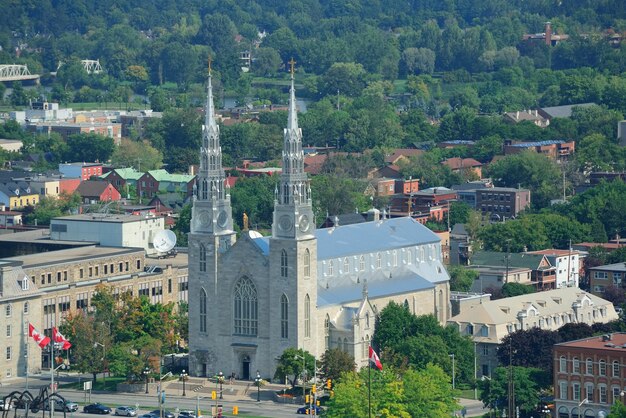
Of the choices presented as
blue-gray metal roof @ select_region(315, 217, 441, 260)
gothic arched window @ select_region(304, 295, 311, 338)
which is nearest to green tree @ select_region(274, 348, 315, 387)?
gothic arched window @ select_region(304, 295, 311, 338)

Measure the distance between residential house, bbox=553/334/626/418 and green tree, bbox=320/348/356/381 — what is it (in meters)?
12.5

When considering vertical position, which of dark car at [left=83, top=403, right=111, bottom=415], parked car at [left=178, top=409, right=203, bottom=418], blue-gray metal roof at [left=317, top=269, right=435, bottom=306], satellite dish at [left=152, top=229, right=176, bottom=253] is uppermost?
satellite dish at [left=152, top=229, right=176, bottom=253]

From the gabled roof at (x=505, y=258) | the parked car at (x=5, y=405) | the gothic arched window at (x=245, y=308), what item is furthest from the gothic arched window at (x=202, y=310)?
the gabled roof at (x=505, y=258)

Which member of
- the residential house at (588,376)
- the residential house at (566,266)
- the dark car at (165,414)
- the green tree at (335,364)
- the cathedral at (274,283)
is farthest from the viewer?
the residential house at (566,266)

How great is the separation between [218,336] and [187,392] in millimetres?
5137

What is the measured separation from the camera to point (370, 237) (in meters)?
164

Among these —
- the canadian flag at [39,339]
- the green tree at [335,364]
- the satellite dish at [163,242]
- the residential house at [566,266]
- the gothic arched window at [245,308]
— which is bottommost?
the green tree at [335,364]

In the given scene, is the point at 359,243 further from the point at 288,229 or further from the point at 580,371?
the point at 580,371

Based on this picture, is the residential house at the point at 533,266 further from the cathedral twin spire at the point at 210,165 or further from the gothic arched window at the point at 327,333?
the cathedral twin spire at the point at 210,165

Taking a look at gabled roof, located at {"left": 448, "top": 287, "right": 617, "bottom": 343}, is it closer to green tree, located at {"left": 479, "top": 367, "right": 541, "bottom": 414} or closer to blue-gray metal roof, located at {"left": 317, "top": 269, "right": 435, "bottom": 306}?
blue-gray metal roof, located at {"left": 317, "top": 269, "right": 435, "bottom": 306}

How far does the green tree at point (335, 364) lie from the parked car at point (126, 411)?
1163 centimetres

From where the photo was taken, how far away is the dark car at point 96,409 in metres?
144

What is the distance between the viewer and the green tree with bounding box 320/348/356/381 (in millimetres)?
147500

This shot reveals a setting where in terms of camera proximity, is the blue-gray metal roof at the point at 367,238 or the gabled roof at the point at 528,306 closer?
the blue-gray metal roof at the point at 367,238
